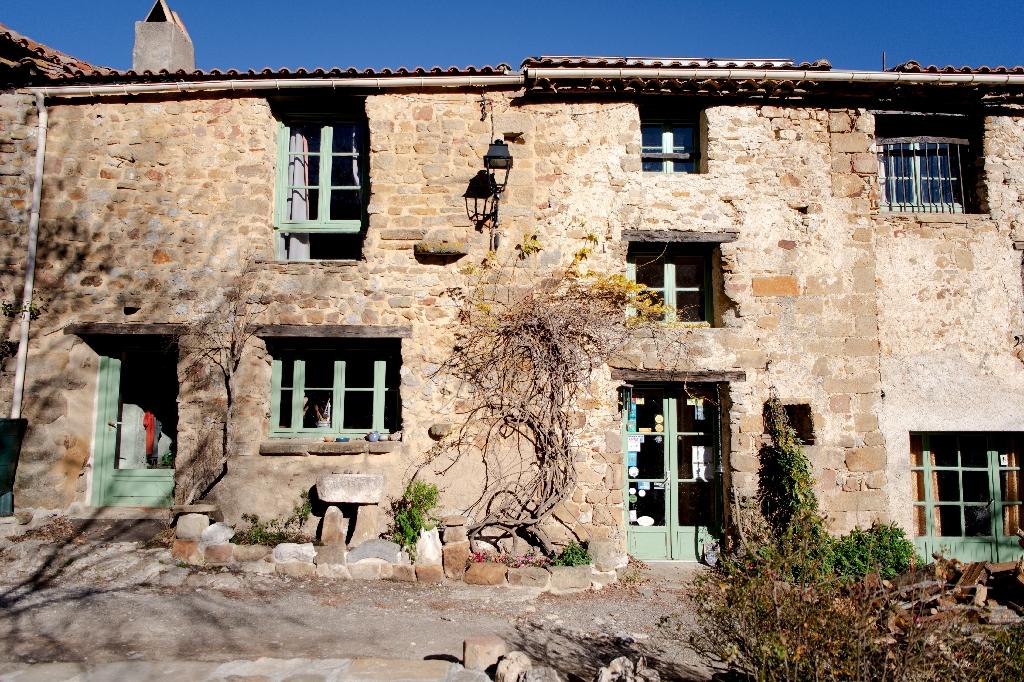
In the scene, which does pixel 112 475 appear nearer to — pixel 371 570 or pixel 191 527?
pixel 191 527

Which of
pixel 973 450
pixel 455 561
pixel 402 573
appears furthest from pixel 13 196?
pixel 973 450

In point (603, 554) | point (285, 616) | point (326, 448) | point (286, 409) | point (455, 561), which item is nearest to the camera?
point (285, 616)

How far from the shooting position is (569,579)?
5.88 meters

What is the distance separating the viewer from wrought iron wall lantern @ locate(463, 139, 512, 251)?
6.75 meters

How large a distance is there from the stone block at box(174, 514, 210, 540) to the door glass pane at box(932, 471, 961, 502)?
769cm

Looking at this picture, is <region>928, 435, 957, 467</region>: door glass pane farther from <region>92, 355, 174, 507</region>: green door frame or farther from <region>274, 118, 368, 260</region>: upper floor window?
<region>92, 355, 174, 507</region>: green door frame

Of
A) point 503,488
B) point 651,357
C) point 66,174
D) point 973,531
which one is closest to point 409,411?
point 503,488

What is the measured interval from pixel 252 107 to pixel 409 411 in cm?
383

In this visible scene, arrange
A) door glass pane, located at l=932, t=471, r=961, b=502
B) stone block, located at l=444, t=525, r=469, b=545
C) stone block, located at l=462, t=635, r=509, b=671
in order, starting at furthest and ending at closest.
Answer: door glass pane, located at l=932, t=471, r=961, b=502 → stone block, located at l=444, t=525, r=469, b=545 → stone block, located at l=462, t=635, r=509, b=671

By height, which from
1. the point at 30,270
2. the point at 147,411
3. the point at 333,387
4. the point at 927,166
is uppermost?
the point at 927,166

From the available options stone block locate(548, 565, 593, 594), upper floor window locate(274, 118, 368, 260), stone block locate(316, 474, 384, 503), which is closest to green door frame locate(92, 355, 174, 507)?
stone block locate(316, 474, 384, 503)

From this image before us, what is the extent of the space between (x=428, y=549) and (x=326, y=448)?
1515 mm

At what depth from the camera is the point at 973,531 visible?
22.5 feet

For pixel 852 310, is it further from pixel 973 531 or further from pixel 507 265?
pixel 507 265
